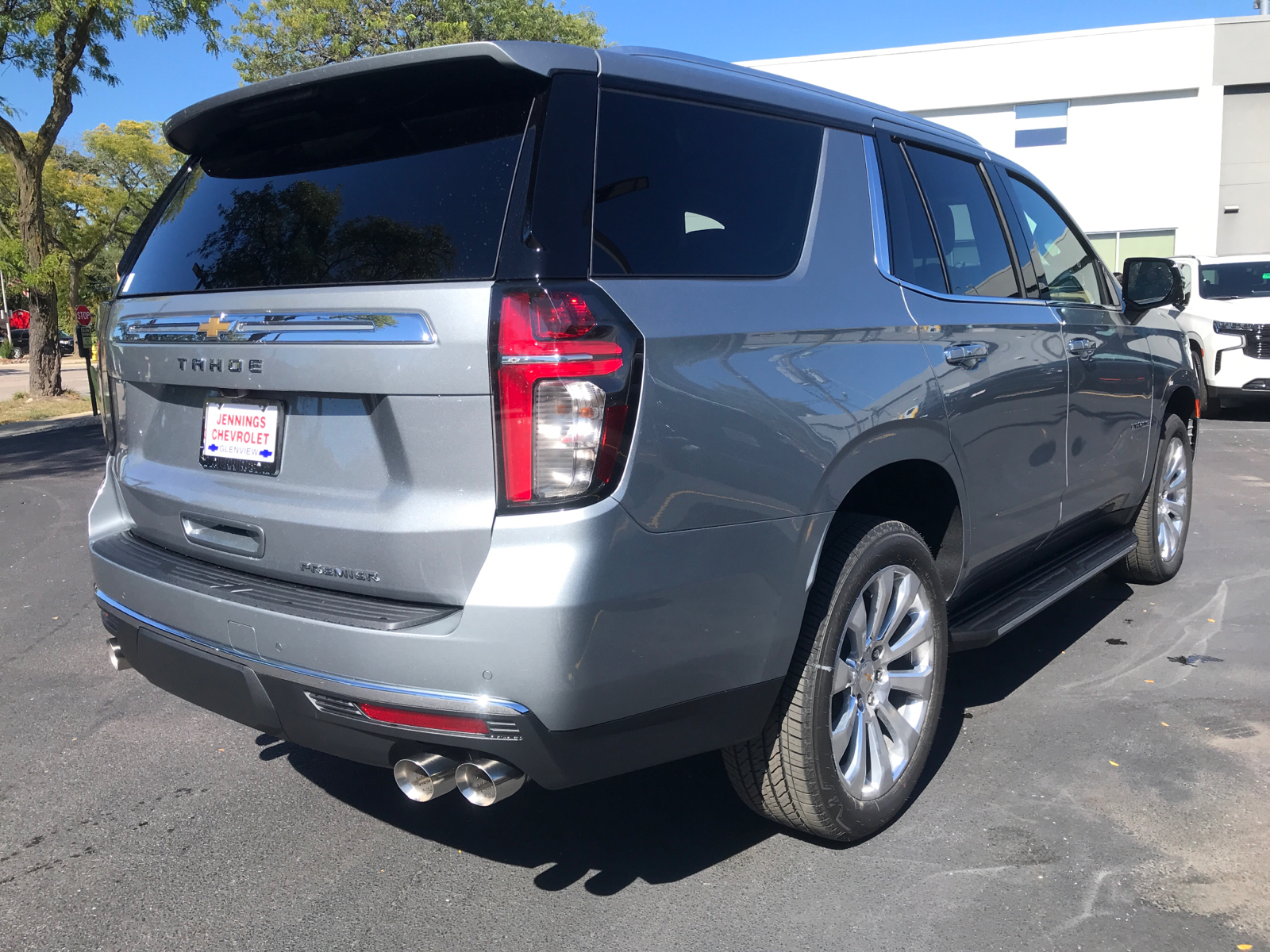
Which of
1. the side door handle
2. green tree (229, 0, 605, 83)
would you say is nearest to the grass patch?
green tree (229, 0, 605, 83)

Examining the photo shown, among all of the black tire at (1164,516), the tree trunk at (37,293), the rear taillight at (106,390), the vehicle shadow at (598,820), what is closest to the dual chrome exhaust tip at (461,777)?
the vehicle shadow at (598,820)

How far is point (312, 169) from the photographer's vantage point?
101 inches

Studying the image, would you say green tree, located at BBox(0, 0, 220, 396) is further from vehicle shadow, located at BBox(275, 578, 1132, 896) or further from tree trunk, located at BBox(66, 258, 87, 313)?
vehicle shadow, located at BBox(275, 578, 1132, 896)

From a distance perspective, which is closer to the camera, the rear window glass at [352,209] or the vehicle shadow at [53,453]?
the rear window glass at [352,209]

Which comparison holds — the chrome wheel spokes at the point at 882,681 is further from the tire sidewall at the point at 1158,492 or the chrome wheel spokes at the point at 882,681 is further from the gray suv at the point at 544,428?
the tire sidewall at the point at 1158,492

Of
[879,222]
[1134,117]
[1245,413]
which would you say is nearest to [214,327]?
[879,222]

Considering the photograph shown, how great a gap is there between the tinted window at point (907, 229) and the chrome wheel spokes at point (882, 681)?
34.3 inches

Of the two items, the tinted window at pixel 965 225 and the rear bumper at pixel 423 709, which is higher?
the tinted window at pixel 965 225

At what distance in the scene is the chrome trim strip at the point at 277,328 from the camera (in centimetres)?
217

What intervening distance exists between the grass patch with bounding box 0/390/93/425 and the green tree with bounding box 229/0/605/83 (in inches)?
430

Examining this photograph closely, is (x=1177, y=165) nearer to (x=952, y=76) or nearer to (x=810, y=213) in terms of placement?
(x=952, y=76)

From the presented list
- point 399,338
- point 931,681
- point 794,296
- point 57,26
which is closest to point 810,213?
point 794,296

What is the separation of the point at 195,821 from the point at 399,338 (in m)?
1.73

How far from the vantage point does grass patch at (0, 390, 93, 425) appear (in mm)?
18206
